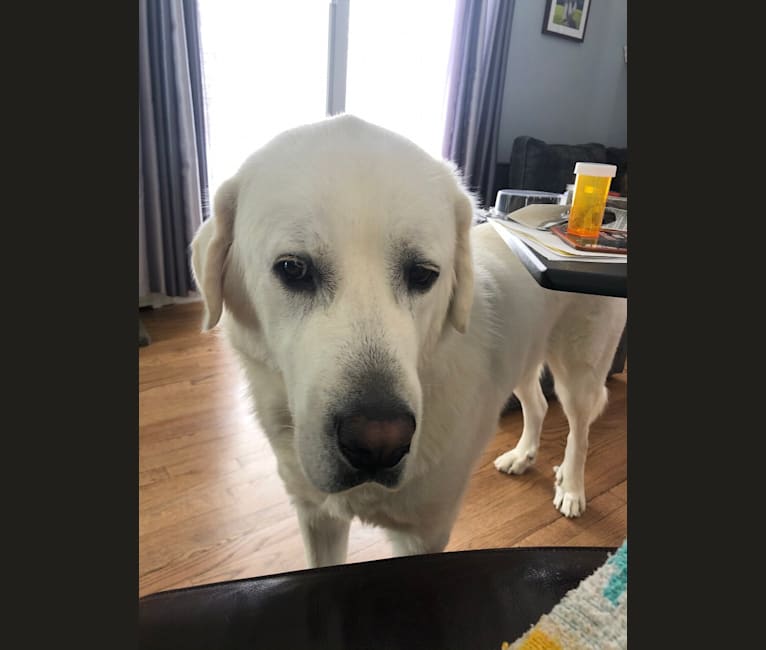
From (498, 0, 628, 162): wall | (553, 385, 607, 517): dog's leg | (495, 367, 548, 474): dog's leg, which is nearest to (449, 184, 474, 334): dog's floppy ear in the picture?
(553, 385, 607, 517): dog's leg

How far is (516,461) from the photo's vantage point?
219cm

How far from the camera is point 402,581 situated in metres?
0.67

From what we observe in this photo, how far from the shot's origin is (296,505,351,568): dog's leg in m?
1.31

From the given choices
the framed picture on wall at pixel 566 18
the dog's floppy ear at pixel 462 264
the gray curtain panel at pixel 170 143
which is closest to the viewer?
the dog's floppy ear at pixel 462 264

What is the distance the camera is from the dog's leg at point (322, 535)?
131 cm

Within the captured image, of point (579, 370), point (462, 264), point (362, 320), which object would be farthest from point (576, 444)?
point (362, 320)

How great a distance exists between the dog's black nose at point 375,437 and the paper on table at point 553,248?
346mm

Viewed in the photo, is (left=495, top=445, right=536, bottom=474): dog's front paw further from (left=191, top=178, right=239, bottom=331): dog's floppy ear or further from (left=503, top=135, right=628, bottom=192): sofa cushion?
(left=503, top=135, right=628, bottom=192): sofa cushion

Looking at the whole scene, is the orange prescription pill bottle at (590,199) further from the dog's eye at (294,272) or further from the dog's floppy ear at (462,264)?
the dog's eye at (294,272)

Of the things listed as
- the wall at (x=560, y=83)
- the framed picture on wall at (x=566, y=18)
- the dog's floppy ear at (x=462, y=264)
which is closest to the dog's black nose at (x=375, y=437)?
the dog's floppy ear at (x=462, y=264)

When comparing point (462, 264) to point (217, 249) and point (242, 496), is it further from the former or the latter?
point (242, 496)

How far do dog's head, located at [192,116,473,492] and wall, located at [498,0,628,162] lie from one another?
4308 millimetres

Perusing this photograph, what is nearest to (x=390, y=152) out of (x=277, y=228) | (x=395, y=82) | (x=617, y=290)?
(x=277, y=228)

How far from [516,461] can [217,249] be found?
1.66 m
